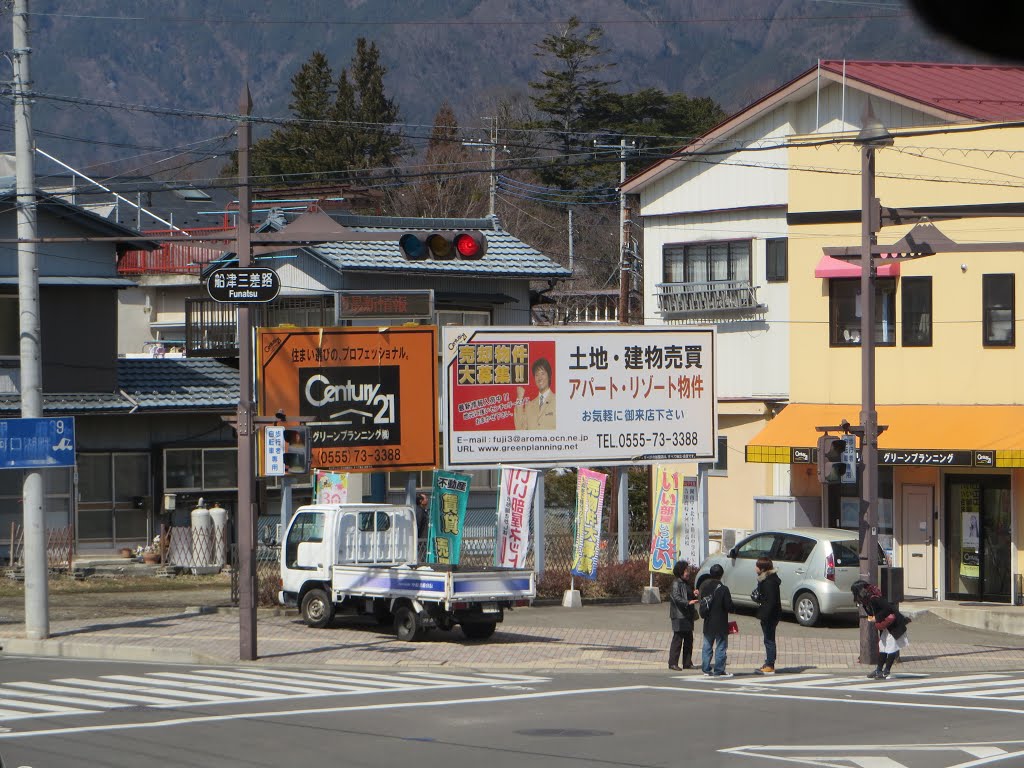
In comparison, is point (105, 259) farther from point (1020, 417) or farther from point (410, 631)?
point (1020, 417)

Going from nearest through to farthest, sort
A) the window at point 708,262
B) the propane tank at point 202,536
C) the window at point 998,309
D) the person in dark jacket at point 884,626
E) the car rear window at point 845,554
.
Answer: the person in dark jacket at point 884,626
the car rear window at point 845,554
the window at point 998,309
the propane tank at point 202,536
the window at point 708,262

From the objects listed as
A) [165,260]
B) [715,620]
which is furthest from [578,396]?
[165,260]

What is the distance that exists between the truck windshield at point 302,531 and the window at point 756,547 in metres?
8.08

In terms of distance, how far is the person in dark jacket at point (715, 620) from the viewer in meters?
18.7

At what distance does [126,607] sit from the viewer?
26.1 m

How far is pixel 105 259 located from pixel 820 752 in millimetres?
24891

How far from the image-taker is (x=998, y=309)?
92.7ft

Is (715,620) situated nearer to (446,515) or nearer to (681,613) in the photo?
(681,613)

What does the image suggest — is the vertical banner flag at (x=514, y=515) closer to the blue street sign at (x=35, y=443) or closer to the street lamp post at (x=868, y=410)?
the street lamp post at (x=868, y=410)

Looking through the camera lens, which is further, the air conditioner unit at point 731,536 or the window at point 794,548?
the air conditioner unit at point 731,536

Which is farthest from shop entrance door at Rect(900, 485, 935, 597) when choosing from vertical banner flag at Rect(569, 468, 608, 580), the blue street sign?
the blue street sign

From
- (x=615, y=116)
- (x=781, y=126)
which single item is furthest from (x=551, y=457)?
(x=615, y=116)

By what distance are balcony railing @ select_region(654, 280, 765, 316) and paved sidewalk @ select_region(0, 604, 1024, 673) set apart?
9616 mm

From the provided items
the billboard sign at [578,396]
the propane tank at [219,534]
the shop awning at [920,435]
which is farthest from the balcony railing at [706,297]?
the propane tank at [219,534]
